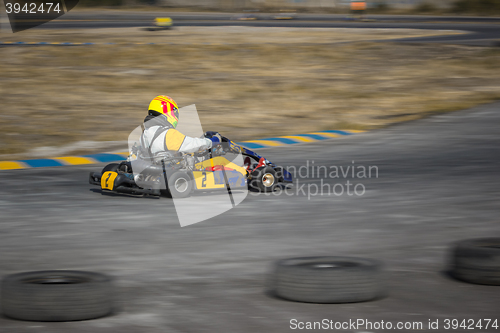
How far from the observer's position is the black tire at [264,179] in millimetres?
9414

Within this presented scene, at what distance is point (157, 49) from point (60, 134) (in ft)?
33.7

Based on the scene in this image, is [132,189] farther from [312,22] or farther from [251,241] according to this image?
[312,22]

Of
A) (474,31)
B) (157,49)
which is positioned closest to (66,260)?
(157,49)

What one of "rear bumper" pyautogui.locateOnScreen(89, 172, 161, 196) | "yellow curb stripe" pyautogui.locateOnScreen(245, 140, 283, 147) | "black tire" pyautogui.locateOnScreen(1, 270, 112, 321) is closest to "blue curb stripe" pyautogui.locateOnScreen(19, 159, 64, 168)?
"rear bumper" pyautogui.locateOnScreen(89, 172, 161, 196)

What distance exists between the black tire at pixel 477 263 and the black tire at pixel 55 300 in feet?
8.72

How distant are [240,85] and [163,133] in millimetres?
11175

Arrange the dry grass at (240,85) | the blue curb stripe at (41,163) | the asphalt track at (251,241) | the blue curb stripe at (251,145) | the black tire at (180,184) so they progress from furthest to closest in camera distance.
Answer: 1. the dry grass at (240,85)
2. the blue curb stripe at (251,145)
3. the blue curb stripe at (41,163)
4. the black tire at (180,184)
5. the asphalt track at (251,241)

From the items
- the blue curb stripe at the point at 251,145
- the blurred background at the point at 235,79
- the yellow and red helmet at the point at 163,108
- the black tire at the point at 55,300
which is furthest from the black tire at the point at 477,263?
the blurred background at the point at 235,79

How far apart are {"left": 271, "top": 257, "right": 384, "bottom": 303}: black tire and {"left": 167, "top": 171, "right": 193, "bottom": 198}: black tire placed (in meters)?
4.05

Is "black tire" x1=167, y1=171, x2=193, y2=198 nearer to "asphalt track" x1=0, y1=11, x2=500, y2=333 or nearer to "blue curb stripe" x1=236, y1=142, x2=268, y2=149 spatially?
"asphalt track" x1=0, y1=11, x2=500, y2=333

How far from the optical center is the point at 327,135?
14969mm

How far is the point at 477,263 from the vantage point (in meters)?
5.33

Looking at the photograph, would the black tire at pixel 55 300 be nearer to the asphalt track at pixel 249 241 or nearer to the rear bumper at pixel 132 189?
the asphalt track at pixel 249 241

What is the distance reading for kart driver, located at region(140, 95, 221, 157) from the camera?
905 cm
